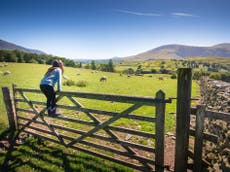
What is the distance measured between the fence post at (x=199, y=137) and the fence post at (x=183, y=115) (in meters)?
0.21

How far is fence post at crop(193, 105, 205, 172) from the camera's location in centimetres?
378

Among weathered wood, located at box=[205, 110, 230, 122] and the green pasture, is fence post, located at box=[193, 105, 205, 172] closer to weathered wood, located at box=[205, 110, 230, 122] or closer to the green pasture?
weathered wood, located at box=[205, 110, 230, 122]

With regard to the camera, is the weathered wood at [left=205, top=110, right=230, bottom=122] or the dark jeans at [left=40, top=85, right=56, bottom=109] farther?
the dark jeans at [left=40, top=85, right=56, bottom=109]

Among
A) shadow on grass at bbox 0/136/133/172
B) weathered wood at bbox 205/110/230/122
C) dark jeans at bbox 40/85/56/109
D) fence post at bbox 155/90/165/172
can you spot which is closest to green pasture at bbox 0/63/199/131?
shadow on grass at bbox 0/136/133/172

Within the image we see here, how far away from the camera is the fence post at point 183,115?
12.1ft

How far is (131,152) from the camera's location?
488 centimetres

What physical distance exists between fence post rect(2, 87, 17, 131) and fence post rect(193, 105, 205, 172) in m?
7.20

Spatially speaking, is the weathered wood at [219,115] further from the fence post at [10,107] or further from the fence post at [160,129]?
the fence post at [10,107]

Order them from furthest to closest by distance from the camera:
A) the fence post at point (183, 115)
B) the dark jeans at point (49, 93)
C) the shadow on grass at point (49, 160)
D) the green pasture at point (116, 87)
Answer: the green pasture at point (116, 87), the dark jeans at point (49, 93), the shadow on grass at point (49, 160), the fence post at point (183, 115)

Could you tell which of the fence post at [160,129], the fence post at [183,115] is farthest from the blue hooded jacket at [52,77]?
the fence post at [183,115]

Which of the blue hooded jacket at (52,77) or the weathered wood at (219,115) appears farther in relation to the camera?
the blue hooded jacket at (52,77)

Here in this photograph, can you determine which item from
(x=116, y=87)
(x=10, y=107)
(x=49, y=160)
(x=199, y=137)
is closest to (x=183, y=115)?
(x=199, y=137)

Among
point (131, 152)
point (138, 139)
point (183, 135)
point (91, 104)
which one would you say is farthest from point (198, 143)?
point (91, 104)

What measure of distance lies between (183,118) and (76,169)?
332 centimetres
